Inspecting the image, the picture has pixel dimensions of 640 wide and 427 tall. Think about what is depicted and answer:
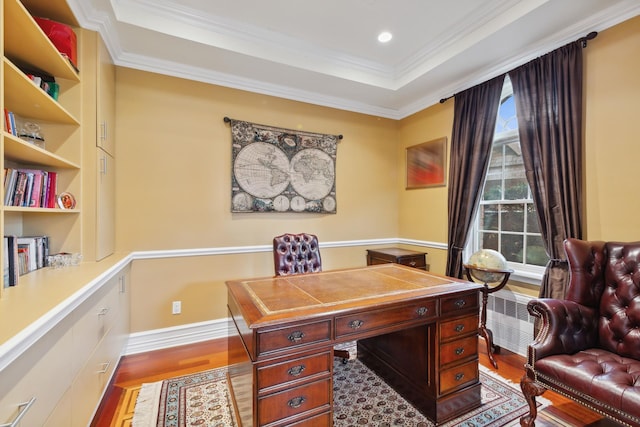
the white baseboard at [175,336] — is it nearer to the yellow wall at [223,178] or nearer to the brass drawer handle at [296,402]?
the yellow wall at [223,178]

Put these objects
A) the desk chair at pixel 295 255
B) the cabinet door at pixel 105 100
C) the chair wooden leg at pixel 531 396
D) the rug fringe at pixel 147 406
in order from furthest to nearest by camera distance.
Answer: the desk chair at pixel 295 255, the cabinet door at pixel 105 100, the rug fringe at pixel 147 406, the chair wooden leg at pixel 531 396

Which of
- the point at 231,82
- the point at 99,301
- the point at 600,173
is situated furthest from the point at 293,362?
the point at 231,82

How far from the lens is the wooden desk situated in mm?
1377

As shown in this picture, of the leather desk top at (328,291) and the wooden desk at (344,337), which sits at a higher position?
the leather desk top at (328,291)

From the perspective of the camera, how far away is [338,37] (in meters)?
2.79

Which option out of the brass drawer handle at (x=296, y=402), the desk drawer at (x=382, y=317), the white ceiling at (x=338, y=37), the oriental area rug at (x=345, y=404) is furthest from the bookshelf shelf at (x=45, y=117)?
the desk drawer at (x=382, y=317)

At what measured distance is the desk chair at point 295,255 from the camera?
271 centimetres

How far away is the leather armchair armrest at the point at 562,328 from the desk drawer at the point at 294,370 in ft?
4.10

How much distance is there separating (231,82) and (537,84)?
2.93 m

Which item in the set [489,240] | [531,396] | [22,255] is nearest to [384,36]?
[489,240]

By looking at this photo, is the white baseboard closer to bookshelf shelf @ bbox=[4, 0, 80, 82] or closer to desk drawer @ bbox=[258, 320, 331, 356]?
desk drawer @ bbox=[258, 320, 331, 356]

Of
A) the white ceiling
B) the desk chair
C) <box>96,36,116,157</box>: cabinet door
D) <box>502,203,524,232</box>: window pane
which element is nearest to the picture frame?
the white ceiling

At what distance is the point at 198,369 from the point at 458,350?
207cm

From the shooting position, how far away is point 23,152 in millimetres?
1686
